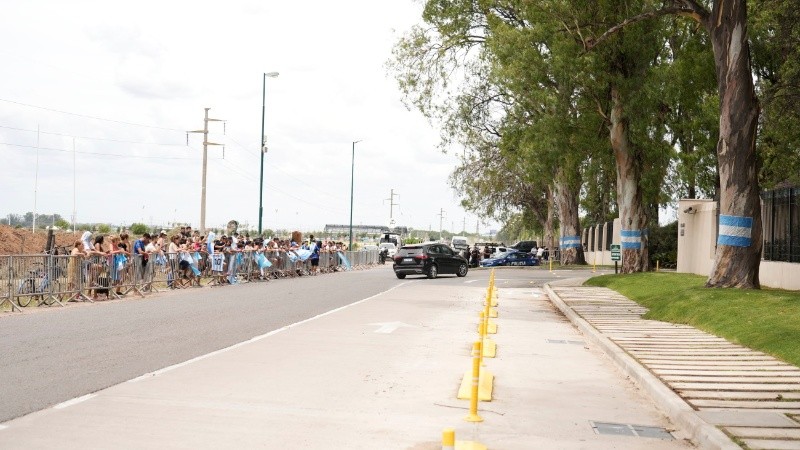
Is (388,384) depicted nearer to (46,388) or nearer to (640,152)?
(46,388)

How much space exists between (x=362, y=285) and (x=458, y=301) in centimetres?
857

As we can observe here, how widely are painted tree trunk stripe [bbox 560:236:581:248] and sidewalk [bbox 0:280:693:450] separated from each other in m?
48.0

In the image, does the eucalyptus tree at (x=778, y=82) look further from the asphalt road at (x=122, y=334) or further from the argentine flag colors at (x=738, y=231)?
the asphalt road at (x=122, y=334)

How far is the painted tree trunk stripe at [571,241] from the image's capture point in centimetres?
6475

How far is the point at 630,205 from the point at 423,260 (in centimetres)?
973

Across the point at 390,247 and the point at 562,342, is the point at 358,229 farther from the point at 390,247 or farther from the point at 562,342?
the point at 562,342

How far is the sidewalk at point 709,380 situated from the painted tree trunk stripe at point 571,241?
43862 millimetres

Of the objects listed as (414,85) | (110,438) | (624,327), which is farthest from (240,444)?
(414,85)

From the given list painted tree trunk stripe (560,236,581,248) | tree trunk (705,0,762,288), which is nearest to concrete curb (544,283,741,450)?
tree trunk (705,0,762,288)

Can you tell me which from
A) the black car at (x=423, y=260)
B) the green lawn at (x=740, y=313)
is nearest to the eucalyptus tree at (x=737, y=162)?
the green lawn at (x=740, y=313)

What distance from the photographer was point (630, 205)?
37500 mm

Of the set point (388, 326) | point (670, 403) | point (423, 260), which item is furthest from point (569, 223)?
point (670, 403)

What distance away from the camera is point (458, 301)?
28094 millimetres

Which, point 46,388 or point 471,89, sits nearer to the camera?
point 46,388
